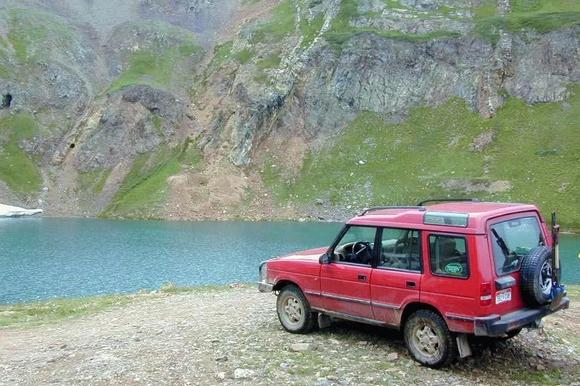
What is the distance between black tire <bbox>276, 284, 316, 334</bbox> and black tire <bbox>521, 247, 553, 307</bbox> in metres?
5.30

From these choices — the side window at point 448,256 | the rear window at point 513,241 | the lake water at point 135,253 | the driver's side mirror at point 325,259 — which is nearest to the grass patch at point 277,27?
the lake water at point 135,253

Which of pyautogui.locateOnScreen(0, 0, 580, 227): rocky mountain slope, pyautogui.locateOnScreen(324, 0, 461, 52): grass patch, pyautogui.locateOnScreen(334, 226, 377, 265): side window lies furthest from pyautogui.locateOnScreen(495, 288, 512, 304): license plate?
pyautogui.locateOnScreen(324, 0, 461, 52): grass patch

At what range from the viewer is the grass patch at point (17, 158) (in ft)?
345

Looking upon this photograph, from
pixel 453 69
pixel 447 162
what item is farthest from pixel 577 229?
pixel 453 69

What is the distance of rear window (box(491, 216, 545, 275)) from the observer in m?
10.7

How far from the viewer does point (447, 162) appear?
9562cm

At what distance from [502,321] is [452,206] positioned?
276 centimetres

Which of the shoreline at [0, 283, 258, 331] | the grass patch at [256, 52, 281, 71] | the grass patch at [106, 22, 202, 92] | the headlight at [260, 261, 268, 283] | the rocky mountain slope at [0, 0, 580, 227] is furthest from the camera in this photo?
the grass patch at [106, 22, 202, 92]

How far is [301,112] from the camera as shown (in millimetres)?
113938

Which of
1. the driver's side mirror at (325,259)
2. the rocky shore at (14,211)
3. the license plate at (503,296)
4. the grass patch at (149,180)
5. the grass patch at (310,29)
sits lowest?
the license plate at (503,296)

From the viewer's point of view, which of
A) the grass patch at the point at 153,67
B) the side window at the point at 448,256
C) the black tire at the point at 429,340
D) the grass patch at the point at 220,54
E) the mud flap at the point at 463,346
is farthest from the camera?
the grass patch at the point at 220,54

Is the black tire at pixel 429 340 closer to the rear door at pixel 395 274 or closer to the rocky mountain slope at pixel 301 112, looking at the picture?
the rear door at pixel 395 274

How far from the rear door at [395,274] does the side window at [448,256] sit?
359 mm

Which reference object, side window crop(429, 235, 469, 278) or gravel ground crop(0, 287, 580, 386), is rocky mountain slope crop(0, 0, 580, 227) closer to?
A: gravel ground crop(0, 287, 580, 386)
